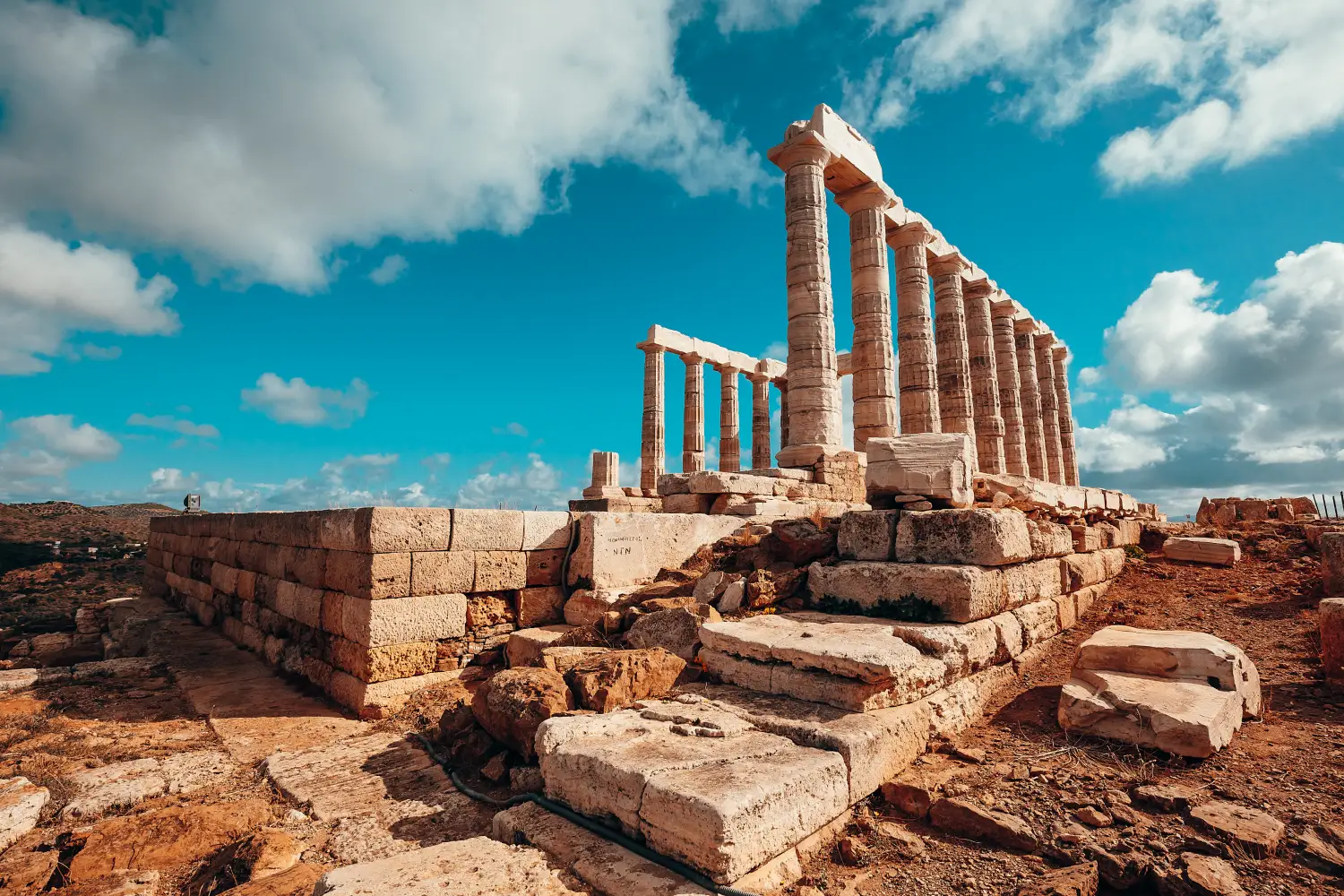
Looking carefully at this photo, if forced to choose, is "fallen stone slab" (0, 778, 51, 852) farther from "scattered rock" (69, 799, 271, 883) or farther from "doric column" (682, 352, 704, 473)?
"doric column" (682, 352, 704, 473)

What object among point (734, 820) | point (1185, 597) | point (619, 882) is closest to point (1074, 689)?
point (734, 820)

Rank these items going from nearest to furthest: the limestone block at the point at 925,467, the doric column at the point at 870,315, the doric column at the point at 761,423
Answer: the limestone block at the point at 925,467
the doric column at the point at 870,315
the doric column at the point at 761,423

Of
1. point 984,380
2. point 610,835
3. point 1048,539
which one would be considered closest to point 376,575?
point 610,835

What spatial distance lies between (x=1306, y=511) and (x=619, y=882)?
17.7m

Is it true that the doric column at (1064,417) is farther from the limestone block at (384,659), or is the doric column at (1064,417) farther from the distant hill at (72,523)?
the distant hill at (72,523)

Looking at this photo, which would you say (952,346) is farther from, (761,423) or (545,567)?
(545,567)

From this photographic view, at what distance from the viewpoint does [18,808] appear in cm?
374

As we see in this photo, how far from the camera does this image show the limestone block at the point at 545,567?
21.5 ft

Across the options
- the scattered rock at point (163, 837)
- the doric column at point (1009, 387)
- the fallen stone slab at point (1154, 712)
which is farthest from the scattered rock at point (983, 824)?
the doric column at point (1009, 387)

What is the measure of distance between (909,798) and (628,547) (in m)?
4.13

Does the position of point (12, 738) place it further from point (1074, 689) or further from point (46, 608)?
point (46, 608)

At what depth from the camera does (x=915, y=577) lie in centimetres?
496

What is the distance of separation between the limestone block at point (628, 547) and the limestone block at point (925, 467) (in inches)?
88.6

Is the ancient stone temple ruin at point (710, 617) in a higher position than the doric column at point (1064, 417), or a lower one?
lower
